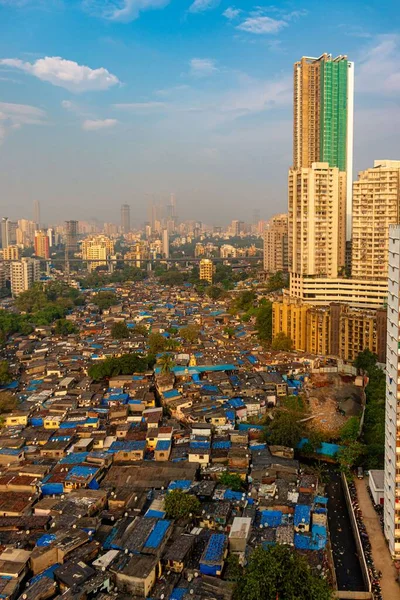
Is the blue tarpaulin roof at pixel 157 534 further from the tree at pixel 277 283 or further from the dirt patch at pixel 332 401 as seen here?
the tree at pixel 277 283

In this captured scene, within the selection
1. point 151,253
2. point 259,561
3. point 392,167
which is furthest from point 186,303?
point 151,253

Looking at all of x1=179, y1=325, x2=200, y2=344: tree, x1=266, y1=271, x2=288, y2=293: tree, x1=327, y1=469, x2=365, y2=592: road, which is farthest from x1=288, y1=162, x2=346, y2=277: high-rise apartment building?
x1=327, y1=469, x2=365, y2=592: road

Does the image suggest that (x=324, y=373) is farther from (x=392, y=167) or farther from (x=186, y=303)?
(x=186, y=303)

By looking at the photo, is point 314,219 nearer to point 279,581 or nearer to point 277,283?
point 277,283

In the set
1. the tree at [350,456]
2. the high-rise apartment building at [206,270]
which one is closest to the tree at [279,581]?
the tree at [350,456]

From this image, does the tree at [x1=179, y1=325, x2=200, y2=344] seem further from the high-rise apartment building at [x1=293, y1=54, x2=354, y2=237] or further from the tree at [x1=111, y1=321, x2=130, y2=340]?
the high-rise apartment building at [x1=293, y1=54, x2=354, y2=237]

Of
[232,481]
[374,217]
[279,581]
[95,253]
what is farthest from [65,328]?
[95,253]
